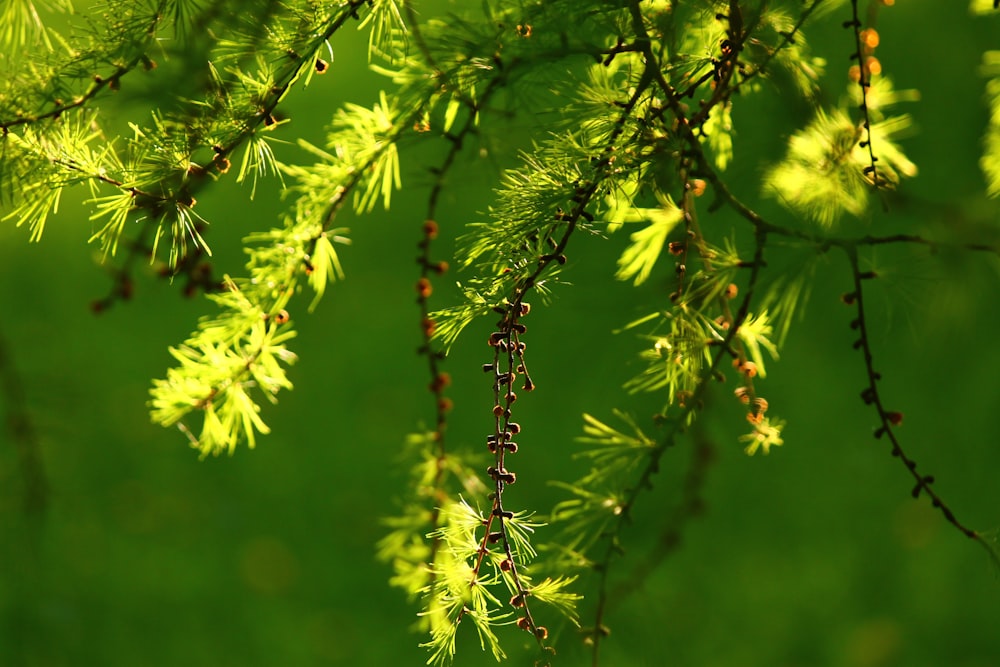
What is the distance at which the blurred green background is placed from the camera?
5.64ft

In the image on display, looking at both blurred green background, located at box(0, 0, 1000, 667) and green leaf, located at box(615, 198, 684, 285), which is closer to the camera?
green leaf, located at box(615, 198, 684, 285)

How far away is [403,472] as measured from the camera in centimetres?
169

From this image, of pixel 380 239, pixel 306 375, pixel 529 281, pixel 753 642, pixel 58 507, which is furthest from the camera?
pixel 380 239

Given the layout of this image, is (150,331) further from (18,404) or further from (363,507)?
(18,404)

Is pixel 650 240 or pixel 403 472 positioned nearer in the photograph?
pixel 650 240

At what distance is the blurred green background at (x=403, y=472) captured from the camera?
172cm

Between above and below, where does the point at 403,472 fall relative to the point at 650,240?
below

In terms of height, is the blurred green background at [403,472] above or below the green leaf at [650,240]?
below

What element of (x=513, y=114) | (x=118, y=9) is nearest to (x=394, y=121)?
(x=513, y=114)

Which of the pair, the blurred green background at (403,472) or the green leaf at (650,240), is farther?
the blurred green background at (403,472)

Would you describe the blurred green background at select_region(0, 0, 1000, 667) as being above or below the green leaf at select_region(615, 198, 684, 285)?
below

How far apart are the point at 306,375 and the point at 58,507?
0.53 metres

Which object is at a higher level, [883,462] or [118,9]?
[118,9]

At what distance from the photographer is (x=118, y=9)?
2.33ft
